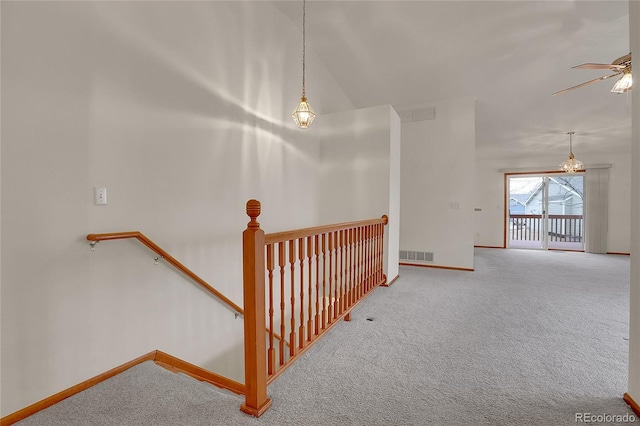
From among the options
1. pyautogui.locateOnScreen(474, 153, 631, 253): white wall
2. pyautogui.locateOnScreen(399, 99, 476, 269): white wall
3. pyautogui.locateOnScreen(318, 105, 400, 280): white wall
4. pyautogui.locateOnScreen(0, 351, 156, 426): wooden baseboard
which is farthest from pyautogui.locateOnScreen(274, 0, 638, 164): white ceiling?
pyautogui.locateOnScreen(0, 351, 156, 426): wooden baseboard

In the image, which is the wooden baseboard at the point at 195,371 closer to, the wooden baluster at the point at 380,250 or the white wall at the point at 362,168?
the wooden baluster at the point at 380,250

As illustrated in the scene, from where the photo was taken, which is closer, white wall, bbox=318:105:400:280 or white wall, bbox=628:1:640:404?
white wall, bbox=628:1:640:404

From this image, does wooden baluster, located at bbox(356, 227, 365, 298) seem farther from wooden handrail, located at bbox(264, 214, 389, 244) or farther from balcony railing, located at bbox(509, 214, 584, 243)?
balcony railing, located at bbox(509, 214, 584, 243)

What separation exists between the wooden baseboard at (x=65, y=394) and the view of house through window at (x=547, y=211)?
361 inches

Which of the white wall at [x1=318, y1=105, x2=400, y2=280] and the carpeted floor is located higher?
the white wall at [x1=318, y1=105, x2=400, y2=280]

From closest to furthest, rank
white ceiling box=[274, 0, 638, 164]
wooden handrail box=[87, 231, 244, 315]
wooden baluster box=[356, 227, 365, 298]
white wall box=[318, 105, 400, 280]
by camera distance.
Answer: wooden handrail box=[87, 231, 244, 315] → wooden baluster box=[356, 227, 365, 298] → white ceiling box=[274, 0, 638, 164] → white wall box=[318, 105, 400, 280]

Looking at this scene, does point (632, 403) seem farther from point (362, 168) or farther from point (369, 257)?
point (362, 168)

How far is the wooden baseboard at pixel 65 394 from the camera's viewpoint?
1508 mm

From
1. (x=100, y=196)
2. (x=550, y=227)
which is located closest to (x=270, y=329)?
(x=100, y=196)

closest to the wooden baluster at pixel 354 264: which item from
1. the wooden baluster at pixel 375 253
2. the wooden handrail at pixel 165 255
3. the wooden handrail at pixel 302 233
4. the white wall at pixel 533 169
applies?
the wooden handrail at pixel 302 233

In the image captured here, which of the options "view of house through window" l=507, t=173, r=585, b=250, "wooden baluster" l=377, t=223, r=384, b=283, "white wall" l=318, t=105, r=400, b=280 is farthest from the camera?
"view of house through window" l=507, t=173, r=585, b=250

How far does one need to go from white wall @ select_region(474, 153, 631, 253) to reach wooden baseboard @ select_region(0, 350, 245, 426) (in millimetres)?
8365

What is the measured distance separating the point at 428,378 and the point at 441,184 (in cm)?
389

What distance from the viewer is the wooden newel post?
4.86 ft
